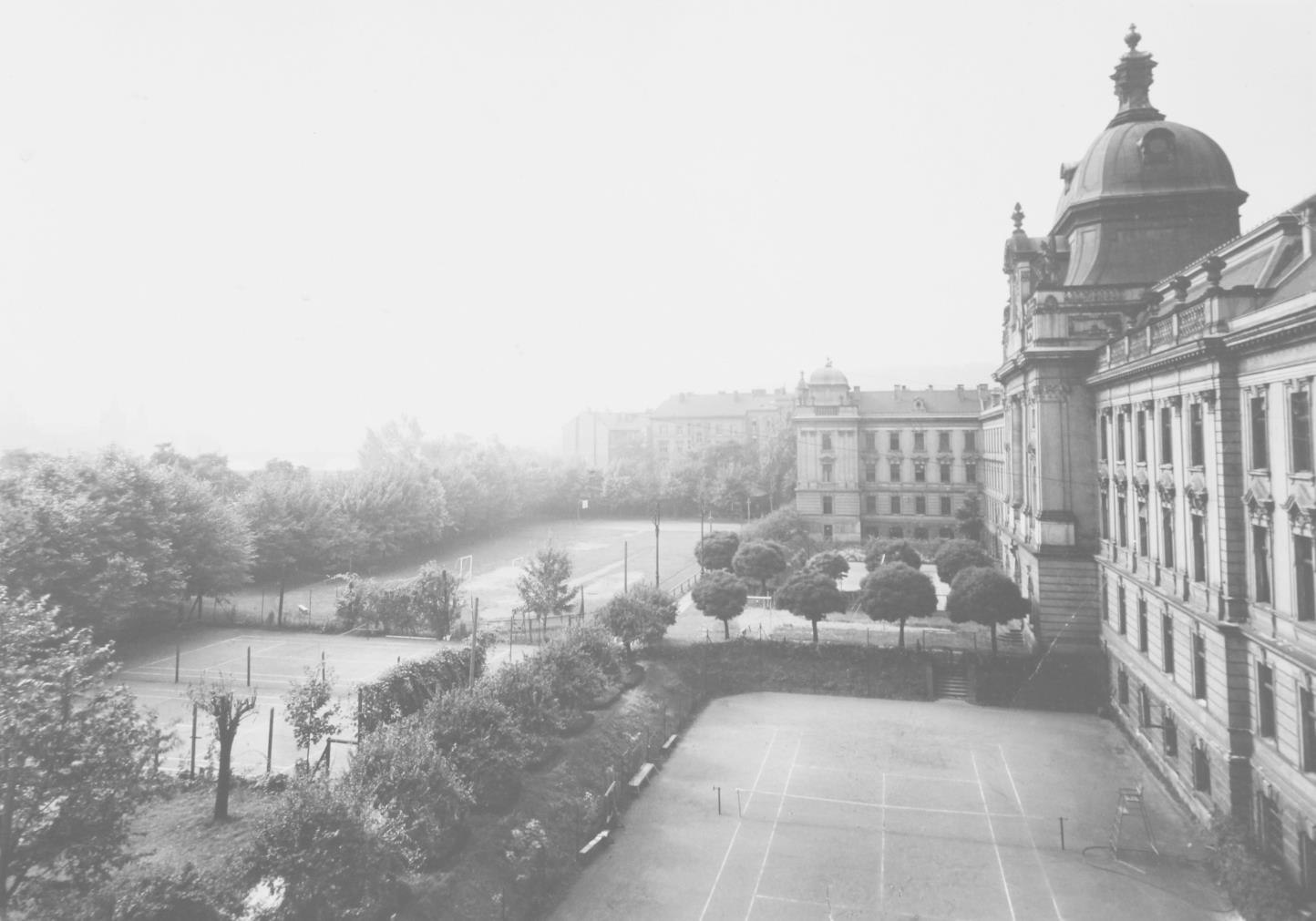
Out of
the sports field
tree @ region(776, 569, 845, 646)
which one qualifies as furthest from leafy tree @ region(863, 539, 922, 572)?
the sports field

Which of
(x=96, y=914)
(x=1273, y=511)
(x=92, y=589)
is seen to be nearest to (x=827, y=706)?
(x=1273, y=511)

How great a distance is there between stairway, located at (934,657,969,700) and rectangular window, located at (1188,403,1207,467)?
13.9m

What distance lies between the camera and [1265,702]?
63.0 feet

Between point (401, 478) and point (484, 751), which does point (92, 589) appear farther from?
point (401, 478)

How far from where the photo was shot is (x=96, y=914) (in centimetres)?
1275

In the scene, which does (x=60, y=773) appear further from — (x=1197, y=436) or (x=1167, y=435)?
(x=1167, y=435)

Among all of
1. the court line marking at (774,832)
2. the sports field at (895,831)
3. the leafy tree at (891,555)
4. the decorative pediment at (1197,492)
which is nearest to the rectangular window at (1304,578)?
the decorative pediment at (1197,492)

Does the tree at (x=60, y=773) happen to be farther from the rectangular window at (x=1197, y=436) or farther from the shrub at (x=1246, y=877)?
the rectangular window at (x=1197, y=436)

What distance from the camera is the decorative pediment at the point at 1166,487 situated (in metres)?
24.2

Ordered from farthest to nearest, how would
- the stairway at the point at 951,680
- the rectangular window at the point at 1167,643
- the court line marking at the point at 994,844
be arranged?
the stairway at the point at 951,680 < the rectangular window at the point at 1167,643 < the court line marking at the point at 994,844

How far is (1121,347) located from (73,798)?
1295 inches

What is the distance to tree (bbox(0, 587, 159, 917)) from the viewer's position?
Result: 12656 millimetres

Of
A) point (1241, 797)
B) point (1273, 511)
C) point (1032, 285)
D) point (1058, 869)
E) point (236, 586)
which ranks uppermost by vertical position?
point (1032, 285)

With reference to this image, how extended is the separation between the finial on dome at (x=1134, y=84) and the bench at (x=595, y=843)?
3710cm
